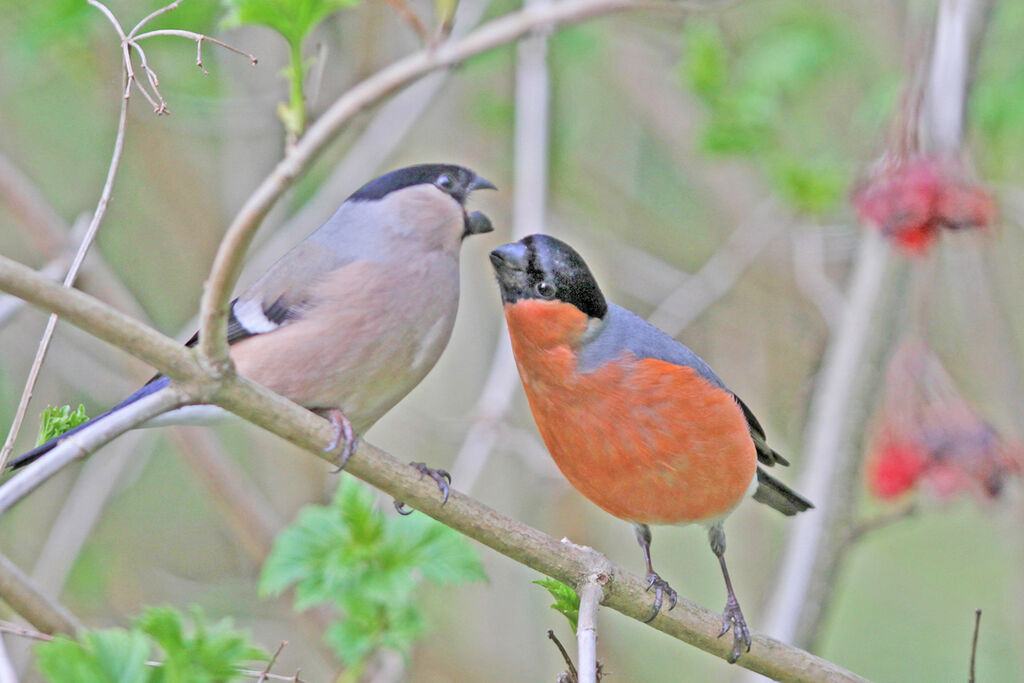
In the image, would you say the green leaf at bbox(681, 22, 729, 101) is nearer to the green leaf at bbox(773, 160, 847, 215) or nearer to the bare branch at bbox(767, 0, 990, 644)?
the green leaf at bbox(773, 160, 847, 215)

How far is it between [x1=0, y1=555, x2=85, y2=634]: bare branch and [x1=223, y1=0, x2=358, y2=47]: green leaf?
3.35 ft

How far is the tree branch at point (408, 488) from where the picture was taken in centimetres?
136

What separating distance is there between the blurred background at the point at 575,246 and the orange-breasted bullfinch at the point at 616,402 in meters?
0.72

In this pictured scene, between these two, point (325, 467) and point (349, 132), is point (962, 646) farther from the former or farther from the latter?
point (349, 132)

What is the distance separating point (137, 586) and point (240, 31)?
7.46 feet

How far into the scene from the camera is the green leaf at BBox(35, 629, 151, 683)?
1.48 m

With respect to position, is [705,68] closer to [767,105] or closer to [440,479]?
[767,105]

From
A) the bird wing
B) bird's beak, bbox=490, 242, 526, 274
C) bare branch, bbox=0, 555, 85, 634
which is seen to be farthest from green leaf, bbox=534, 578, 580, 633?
bare branch, bbox=0, 555, 85, 634

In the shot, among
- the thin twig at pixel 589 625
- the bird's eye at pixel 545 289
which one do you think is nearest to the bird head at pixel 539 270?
the bird's eye at pixel 545 289

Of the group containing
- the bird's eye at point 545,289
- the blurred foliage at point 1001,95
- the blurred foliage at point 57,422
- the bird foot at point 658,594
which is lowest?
the blurred foliage at point 57,422

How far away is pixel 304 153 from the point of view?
128 cm

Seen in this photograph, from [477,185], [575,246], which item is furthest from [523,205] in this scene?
[575,246]

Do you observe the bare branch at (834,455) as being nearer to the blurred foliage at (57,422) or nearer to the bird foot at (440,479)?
the bird foot at (440,479)

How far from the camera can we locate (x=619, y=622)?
479 cm
